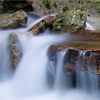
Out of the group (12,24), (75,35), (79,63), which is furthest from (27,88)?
(12,24)

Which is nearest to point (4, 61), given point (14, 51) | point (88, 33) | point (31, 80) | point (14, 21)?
point (14, 51)

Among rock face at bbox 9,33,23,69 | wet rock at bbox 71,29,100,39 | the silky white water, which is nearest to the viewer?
the silky white water

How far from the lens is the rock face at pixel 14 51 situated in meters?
3.82

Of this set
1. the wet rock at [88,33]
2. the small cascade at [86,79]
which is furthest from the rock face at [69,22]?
the small cascade at [86,79]

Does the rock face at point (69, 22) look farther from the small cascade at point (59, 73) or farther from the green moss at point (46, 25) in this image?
the small cascade at point (59, 73)

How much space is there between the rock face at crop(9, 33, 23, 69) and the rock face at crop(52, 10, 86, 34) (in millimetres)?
1989

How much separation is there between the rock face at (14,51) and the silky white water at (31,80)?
145 millimetres

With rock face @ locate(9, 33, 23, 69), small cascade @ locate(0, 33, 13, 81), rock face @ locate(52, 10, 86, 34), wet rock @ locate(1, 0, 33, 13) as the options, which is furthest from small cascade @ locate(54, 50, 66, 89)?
wet rock @ locate(1, 0, 33, 13)

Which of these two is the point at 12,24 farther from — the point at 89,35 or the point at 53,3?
the point at 53,3

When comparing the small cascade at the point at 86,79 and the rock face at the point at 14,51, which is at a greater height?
the rock face at the point at 14,51

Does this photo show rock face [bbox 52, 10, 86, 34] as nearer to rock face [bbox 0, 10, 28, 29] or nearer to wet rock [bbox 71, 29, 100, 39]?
wet rock [bbox 71, 29, 100, 39]

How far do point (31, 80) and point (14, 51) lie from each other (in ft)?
3.55

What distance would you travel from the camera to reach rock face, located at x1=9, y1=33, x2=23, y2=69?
12.5 ft

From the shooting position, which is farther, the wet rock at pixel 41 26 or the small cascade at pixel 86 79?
the wet rock at pixel 41 26
